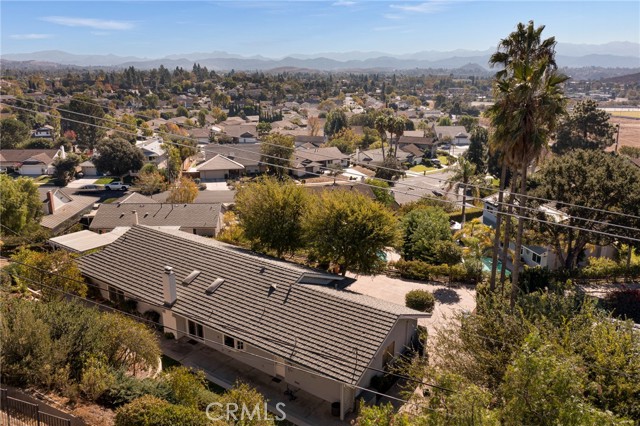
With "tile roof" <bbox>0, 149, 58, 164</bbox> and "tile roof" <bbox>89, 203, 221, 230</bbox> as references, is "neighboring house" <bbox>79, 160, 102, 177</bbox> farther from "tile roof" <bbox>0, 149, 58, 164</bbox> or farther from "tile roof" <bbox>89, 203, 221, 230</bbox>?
"tile roof" <bbox>89, 203, 221, 230</bbox>

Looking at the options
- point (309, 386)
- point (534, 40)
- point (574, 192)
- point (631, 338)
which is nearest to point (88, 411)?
point (309, 386)

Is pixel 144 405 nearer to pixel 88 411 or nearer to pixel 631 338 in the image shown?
pixel 88 411

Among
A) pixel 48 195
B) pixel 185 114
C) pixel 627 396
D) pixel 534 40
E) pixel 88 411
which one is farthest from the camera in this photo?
pixel 185 114

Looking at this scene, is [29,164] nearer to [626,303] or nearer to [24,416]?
[24,416]

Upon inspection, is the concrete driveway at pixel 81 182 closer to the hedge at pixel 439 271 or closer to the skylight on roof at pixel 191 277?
the skylight on roof at pixel 191 277

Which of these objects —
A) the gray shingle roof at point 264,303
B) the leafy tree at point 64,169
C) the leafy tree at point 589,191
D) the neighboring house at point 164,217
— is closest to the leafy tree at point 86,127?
the leafy tree at point 64,169

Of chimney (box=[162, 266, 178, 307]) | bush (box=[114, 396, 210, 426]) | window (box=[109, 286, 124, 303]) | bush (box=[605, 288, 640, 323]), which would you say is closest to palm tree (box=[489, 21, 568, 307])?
bush (box=[605, 288, 640, 323])
